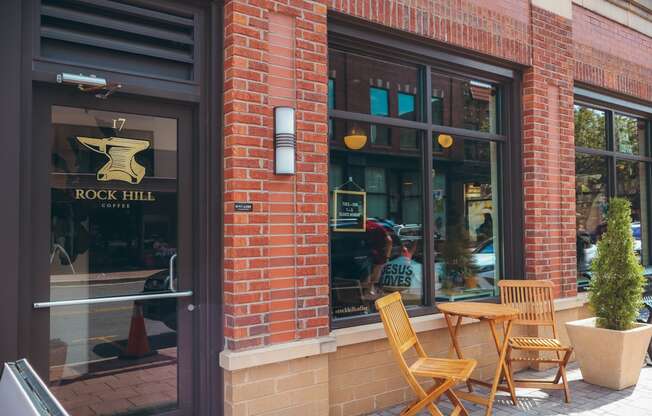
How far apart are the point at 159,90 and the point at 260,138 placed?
73cm

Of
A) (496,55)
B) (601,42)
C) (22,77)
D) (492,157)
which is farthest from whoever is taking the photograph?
(601,42)

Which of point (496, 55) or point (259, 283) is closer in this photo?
point (259, 283)

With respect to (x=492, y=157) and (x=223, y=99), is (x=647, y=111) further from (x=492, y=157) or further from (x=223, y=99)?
(x=223, y=99)

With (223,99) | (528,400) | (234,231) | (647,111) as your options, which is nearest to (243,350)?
(234,231)

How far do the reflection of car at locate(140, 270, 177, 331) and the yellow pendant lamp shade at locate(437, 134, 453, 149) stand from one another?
296cm

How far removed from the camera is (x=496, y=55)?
547 centimetres

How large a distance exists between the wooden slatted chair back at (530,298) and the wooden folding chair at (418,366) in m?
1.43

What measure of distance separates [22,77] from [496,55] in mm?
4285

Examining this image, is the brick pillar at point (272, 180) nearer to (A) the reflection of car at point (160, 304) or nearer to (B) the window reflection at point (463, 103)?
(A) the reflection of car at point (160, 304)

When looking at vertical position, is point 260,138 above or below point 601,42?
below

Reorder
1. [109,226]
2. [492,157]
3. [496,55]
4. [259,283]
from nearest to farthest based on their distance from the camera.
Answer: [109,226]
[259,283]
[496,55]
[492,157]

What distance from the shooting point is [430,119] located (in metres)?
5.15

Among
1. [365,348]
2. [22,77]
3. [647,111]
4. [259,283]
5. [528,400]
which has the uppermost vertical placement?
[647,111]

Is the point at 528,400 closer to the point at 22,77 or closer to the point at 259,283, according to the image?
A: the point at 259,283
